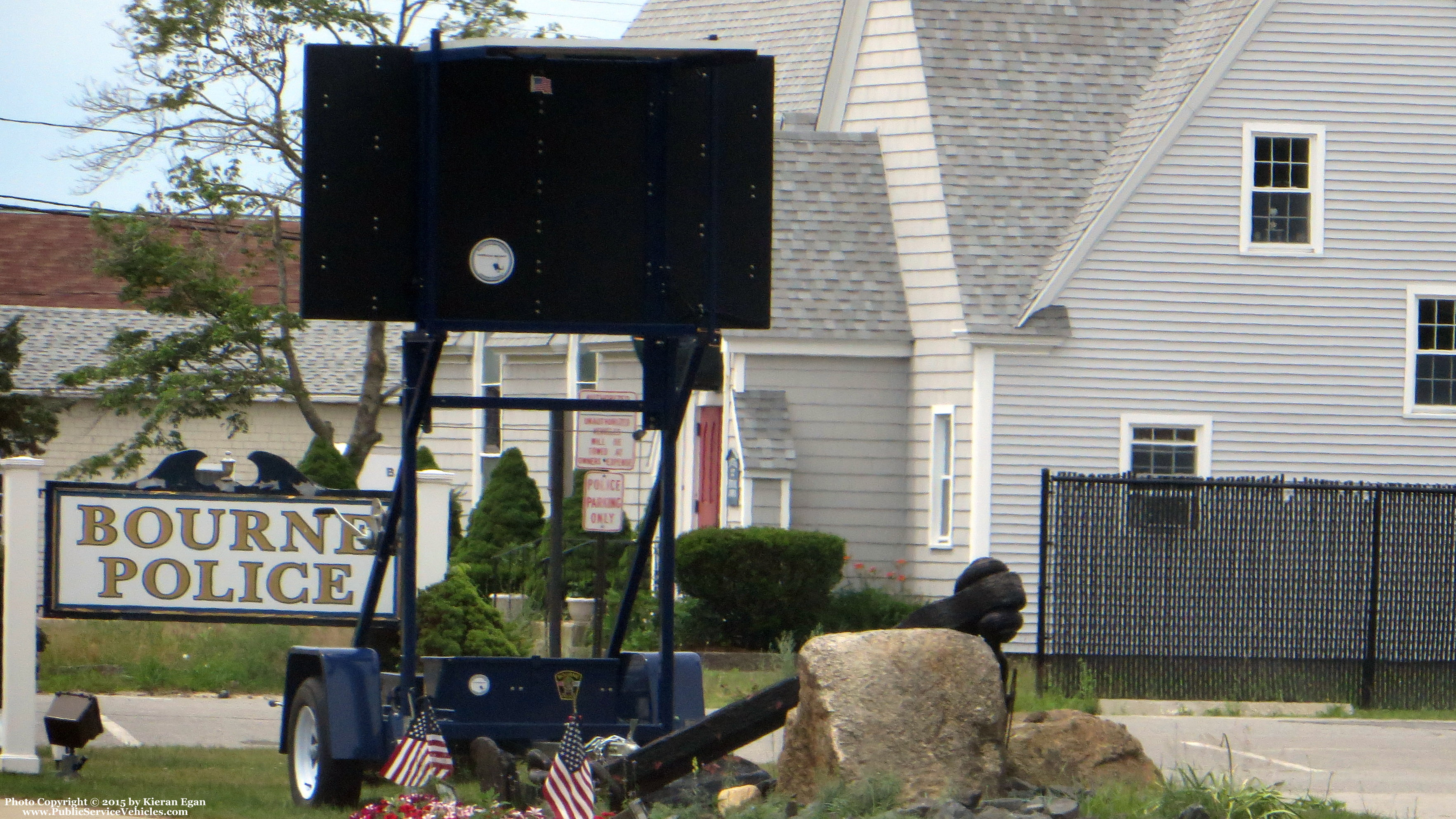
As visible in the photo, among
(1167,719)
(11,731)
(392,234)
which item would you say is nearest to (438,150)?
(392,234)

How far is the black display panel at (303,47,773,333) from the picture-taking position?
8828 millimetres

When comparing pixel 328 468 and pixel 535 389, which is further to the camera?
pixel 535 389

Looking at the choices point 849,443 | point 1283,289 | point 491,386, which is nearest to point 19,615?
point 849,443

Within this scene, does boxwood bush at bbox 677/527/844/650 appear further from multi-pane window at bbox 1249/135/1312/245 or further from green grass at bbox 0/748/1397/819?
green grass at bbox 0/748/1397/819

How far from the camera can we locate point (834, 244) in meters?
22.3

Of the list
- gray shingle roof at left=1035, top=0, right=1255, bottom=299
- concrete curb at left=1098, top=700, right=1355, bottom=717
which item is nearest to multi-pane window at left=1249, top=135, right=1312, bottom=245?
gray shingle roof at left=1035, top=0, right=1255, bottom=299

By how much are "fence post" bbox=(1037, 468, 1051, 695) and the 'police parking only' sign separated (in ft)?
20.0

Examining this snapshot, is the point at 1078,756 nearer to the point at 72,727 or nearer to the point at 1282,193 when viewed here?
the point at 72,727

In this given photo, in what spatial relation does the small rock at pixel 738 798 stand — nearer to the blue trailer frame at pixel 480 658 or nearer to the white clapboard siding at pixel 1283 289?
the blue trailer frame at pixel 480 658

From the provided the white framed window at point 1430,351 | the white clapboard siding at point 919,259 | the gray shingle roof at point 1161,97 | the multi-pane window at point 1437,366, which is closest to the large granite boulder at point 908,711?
the white clapboard siding at point 919,259

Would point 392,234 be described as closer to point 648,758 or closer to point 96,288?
point 648,758

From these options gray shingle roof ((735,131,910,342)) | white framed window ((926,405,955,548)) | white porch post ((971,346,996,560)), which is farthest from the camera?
→ gray shingle roof ((735,131,910,342))

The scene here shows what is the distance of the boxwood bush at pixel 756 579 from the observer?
1950 centimetres

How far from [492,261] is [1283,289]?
14.6m
